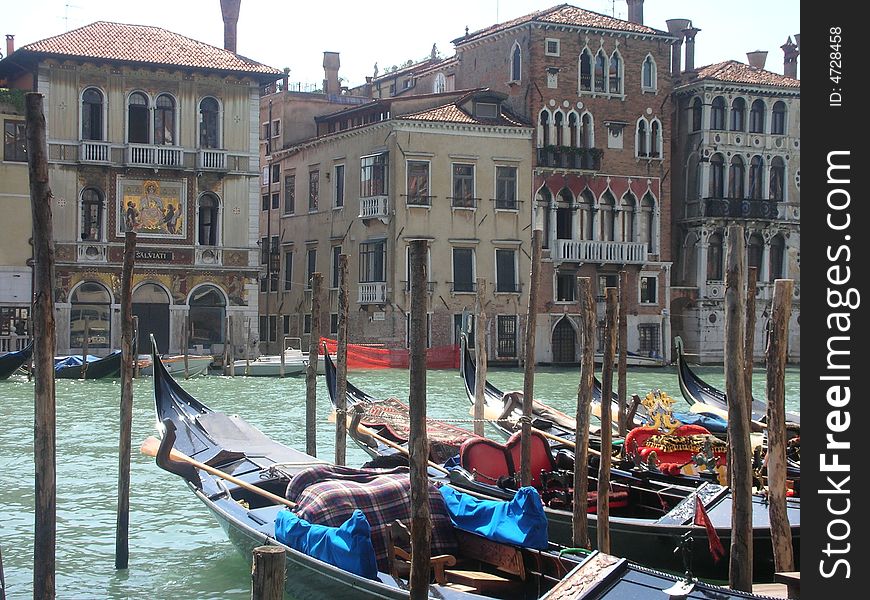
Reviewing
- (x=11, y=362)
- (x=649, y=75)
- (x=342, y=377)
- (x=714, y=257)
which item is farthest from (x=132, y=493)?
(x=714, y=257)

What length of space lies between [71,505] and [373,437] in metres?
1.92

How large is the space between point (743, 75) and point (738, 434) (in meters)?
19.0

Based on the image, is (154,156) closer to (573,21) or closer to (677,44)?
(573,21)

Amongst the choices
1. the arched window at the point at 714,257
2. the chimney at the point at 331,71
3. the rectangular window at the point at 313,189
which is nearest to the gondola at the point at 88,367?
the rectangular window at the point at 313,189

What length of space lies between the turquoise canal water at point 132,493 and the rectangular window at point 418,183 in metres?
4.68

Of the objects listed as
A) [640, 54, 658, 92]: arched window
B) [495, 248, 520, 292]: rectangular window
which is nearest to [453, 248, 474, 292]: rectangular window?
[495, 248, 520, 292]: rectangular window

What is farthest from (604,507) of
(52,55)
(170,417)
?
(52,55)

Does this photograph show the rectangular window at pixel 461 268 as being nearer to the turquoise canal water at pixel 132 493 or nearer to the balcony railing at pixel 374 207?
the balcony railing at pixel 374 207

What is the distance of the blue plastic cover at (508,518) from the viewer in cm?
463

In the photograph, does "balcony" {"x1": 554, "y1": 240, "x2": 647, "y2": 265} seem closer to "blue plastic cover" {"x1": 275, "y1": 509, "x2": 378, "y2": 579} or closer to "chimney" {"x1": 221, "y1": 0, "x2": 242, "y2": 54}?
"chimney" {"x1": 221, "y1": 0, "x2": 242, "y2": 54}

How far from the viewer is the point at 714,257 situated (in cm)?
2233

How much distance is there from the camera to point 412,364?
4.52m

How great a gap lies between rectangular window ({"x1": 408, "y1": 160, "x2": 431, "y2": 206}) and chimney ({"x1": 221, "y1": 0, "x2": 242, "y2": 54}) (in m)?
4.01
